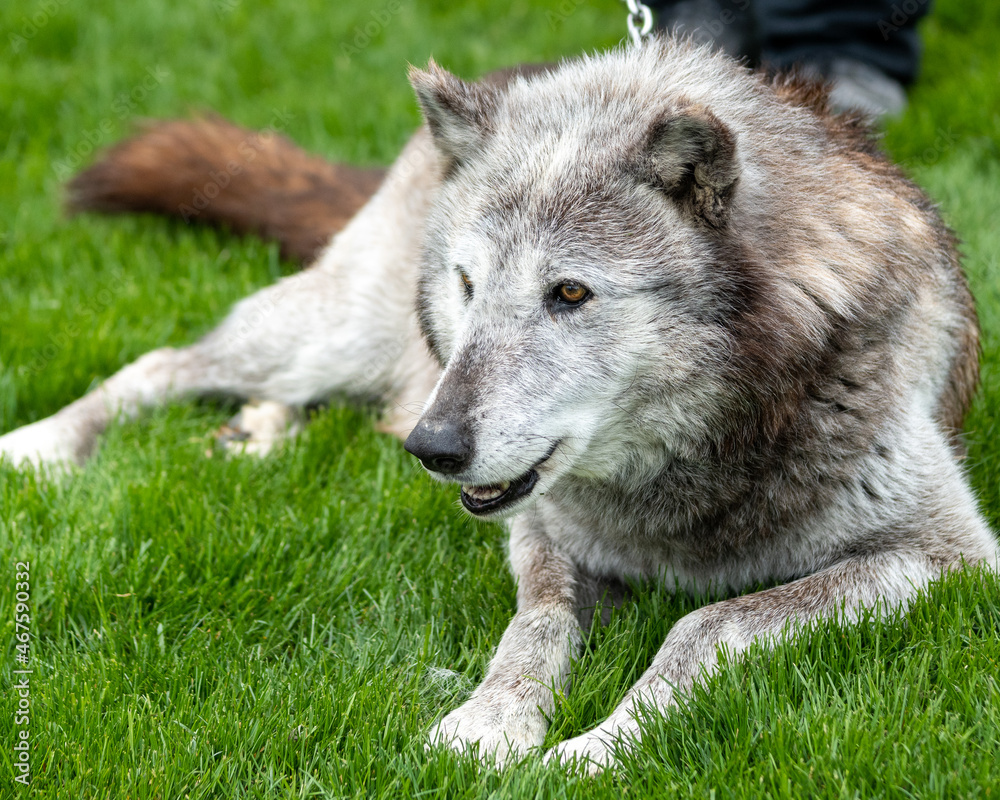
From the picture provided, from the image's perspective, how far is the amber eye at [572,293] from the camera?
107 inches

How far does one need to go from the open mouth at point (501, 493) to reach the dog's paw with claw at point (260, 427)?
5.51 ft

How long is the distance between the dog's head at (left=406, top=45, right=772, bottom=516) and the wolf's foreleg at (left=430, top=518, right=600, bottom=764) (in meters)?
0.42

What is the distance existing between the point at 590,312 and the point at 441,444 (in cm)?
53

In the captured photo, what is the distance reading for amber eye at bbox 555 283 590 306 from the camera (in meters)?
2.72

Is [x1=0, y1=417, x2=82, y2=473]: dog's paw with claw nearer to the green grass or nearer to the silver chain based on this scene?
the green grass

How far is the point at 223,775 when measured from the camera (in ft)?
8.29

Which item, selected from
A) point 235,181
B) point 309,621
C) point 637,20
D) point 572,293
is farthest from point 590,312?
point 235,181

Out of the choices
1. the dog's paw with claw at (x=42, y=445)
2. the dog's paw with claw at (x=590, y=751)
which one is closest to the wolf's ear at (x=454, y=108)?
the dog's paw with claw at (x=590, y=751)

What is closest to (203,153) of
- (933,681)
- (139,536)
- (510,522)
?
(139,536)

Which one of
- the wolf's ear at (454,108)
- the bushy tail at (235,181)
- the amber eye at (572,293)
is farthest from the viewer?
the bushy tail at (235,181)

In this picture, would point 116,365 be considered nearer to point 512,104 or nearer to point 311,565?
point 311,565

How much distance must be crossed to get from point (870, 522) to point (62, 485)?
9.38 ft

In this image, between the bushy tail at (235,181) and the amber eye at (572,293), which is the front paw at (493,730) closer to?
the amber eye at (572,293)

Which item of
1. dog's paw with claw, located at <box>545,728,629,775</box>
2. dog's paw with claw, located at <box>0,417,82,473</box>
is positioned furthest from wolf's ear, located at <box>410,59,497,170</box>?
dog's paw with claw, located at <box>0,417,82,473</box>
